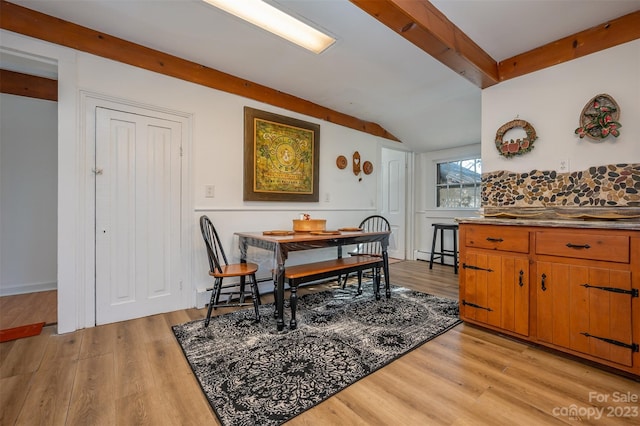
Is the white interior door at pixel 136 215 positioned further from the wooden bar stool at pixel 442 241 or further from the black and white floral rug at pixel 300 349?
the wooden bar stool at pixel 442 241

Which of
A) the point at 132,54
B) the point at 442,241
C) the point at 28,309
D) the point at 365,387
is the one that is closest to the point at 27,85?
the point at 132,54

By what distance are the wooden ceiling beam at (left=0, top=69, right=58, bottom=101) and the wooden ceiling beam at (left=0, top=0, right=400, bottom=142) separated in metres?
1.50

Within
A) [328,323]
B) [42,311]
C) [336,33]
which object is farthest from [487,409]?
[42,311]

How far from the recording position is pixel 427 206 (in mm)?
5086

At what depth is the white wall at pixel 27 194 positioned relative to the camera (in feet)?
9.94

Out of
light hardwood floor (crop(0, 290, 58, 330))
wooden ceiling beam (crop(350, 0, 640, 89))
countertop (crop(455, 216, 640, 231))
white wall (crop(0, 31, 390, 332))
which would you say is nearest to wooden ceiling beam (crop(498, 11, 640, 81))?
wooden ceiling beam (crop(350, 0, 640, 89))

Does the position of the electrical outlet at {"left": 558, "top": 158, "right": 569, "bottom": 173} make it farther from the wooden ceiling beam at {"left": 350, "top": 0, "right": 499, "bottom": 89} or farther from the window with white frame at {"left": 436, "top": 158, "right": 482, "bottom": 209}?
the window with white frame at {"left": 436, "top": 158, "right": 482, "bottom": 209}

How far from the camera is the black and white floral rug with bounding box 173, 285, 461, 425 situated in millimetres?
1389

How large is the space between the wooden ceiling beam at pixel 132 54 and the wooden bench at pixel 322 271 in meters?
2.00

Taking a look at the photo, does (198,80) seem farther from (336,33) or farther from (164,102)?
(336,33)

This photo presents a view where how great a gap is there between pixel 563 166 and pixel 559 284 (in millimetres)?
1056

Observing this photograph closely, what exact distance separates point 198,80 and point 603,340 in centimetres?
376

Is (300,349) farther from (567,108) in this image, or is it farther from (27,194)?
(27,194)

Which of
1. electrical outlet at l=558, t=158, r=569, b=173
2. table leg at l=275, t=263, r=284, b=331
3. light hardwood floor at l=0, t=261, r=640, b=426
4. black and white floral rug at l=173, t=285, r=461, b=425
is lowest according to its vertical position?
light hardwood floor at l=0, t=261, r=640, b=426
